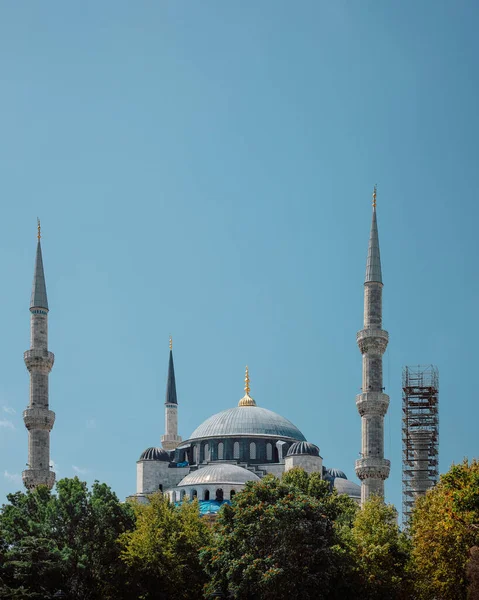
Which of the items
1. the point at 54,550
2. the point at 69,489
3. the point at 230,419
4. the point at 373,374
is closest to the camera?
the point at 54,550

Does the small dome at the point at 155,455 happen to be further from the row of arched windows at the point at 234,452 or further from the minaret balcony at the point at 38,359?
the minaret balcony at the point at 38,359

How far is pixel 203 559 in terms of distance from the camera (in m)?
37.9

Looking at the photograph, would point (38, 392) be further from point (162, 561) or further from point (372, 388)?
point (162, 561)

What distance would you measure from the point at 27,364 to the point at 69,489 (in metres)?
18.2

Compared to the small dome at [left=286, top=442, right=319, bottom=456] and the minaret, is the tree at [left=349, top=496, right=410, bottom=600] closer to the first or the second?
the small dome at [left=286, top=442, right=319, bottom=456]

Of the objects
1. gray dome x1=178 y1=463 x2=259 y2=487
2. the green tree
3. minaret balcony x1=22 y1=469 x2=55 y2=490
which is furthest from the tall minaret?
minaret balcony x1=22 y1=469 x2=55 y2=490

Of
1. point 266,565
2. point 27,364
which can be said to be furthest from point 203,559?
point 27,364

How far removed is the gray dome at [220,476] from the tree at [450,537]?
25.6 meters

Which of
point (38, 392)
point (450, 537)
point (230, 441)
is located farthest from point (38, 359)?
point (450, 537)

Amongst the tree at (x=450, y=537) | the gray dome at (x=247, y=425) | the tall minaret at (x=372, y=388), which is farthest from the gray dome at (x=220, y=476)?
the tree at (x=450, y=537)

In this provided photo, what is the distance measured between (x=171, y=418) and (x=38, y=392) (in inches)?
797

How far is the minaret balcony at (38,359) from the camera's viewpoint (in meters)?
58.4

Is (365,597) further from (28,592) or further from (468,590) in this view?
(28,592)

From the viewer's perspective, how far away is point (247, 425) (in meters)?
71.0
